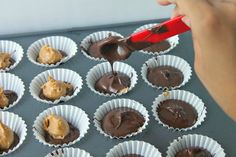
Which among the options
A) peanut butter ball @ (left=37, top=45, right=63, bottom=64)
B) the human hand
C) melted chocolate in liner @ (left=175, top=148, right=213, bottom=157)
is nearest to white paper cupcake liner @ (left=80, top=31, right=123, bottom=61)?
peanut butter ball @ (left=37, top=45, right=63, bottom=64)

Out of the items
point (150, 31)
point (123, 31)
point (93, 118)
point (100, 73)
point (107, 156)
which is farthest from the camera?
point (123, 31)

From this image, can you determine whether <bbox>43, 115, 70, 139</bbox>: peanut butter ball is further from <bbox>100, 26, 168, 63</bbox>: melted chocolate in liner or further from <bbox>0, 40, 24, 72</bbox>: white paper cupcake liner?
<bbox>0, 40, 24, 72</bbox>: white paper cupcake liner

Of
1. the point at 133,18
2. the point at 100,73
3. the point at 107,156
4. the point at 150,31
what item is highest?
the point at 150,31

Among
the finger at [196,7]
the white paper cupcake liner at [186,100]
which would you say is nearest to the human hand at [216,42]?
the finger at [196,7]

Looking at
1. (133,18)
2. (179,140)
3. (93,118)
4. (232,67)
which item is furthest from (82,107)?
(232,67)

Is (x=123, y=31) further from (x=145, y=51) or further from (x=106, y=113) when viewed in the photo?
(x=106, y=113)

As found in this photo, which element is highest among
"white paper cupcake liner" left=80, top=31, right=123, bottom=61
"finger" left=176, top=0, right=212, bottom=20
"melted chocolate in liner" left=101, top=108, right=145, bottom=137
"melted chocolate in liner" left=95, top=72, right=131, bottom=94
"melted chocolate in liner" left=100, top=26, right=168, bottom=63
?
"finger" left=176, top=0, right=212, bottom=20

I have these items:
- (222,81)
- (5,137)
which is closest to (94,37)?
(5,137)
